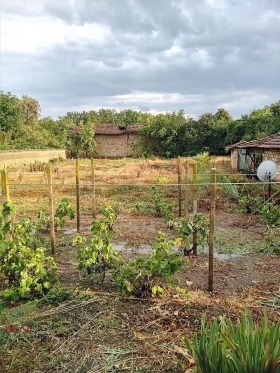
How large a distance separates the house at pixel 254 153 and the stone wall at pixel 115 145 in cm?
1601

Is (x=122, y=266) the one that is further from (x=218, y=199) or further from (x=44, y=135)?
(x=44, y=135)

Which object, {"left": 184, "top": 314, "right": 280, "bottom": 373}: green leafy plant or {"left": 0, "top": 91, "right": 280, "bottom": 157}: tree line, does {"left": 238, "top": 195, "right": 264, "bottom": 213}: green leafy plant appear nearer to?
{"left": 184, "top": 314, "right": 280, "bottom": 373}: green leafy plant

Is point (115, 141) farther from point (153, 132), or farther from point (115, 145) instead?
point (153, 132)

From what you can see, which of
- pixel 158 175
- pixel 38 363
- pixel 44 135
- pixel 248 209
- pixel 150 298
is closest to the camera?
pixel 38 363

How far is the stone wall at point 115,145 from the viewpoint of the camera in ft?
113

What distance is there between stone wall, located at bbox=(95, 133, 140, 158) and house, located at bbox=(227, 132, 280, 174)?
16.0m

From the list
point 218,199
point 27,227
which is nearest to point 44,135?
point 218,199

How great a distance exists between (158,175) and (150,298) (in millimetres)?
12238

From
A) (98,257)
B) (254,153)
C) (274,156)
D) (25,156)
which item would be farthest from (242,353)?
(25,156)

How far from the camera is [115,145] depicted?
35.0m

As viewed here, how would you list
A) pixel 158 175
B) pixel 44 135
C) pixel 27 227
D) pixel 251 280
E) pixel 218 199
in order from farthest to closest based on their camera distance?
pixel 44 135 → pixel 158 175 → pixel 218 199 → pixel 27 227 → pixel 251 280

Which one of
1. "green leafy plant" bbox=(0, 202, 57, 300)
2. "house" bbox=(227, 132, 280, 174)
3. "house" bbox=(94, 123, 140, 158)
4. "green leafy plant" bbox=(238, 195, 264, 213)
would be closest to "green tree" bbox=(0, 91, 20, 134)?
"house" bbox=(94, 123, 140, 158)

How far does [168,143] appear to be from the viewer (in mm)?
30609

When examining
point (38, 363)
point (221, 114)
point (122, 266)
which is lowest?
point (38, 363)
